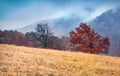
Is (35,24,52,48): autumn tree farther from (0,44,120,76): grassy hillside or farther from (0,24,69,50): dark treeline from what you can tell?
(0,44,120,76): grassy hillside

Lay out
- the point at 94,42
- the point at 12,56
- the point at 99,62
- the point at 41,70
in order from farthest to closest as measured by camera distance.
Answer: the point at 94,42 < the point at 99,62 < the point at 12,56 < the point at 41,70

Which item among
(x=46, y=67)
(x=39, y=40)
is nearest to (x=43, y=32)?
(x=39, y=40)

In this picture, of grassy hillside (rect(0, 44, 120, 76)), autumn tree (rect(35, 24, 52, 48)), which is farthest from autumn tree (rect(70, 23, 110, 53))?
grassy hillside (rect(0, 44, 120, 76))

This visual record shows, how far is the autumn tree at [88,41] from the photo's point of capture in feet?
240

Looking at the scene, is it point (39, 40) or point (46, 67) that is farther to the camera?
point (39, 40)

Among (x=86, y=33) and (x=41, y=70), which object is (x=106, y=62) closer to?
(x=41, y=70)

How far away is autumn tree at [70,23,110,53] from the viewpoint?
73144 mm

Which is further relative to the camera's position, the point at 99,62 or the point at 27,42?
the point at 27,42

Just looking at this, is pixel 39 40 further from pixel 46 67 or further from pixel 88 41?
pixel 46 67

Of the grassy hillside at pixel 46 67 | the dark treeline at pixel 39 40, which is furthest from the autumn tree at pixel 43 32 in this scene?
the grassy hillside at pixel 46 67

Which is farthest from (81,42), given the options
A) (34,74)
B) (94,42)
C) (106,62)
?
(34,74)

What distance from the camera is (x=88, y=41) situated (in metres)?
74.2

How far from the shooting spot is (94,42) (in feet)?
244

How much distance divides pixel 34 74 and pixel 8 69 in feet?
6.87
